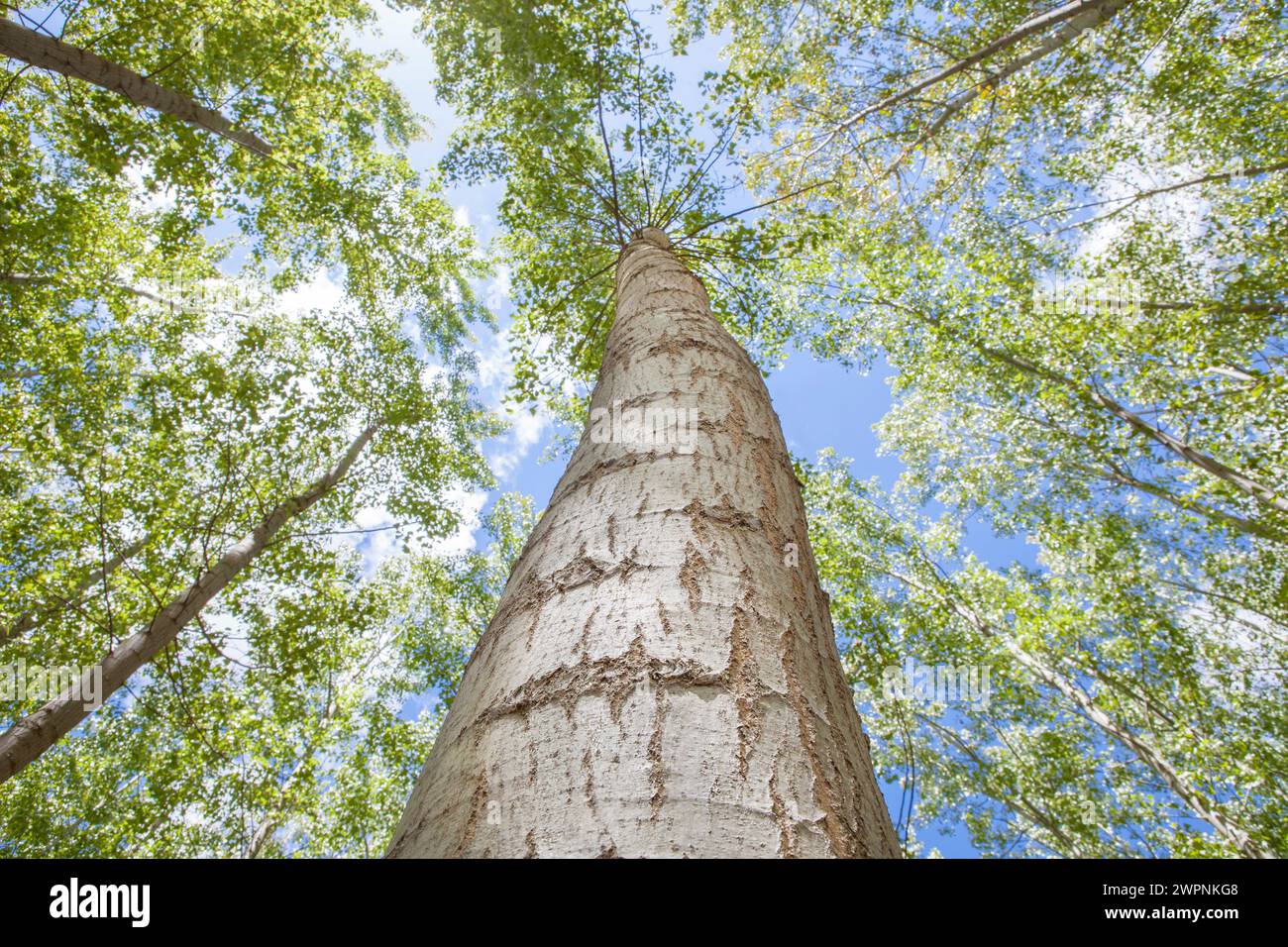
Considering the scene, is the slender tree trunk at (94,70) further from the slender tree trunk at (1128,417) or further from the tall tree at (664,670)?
the slender tree trunk at (1128,417)

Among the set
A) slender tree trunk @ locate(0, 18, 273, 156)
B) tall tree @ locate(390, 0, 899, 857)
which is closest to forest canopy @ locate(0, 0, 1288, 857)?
slender tree trunk @ locate(0, 18, 273, 156)

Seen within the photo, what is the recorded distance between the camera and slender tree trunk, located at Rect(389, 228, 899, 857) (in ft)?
2.02

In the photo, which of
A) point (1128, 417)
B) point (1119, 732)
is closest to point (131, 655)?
point (1119, 732)

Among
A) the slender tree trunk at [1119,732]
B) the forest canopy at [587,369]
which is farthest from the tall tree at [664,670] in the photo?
the slender tree trunk at [1119,732]

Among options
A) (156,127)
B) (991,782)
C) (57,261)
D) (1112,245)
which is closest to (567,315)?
(156,127)

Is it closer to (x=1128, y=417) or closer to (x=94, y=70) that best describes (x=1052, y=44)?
(x=1128, y=417)

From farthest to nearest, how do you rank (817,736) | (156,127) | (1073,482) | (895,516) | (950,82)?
(895,516), (1073,482), (950,82), (156,127), (817,736)

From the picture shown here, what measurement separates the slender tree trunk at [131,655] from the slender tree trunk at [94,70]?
4.36 meters

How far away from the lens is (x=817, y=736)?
0.79 m

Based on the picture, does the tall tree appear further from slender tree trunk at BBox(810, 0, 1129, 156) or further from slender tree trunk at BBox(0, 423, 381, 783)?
slender tree trunk at BBox(810, 0, 1129, 156)

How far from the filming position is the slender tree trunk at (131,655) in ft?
12.8

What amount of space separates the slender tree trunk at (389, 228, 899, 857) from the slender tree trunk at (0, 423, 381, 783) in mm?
A: 5107

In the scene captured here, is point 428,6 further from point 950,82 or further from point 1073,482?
point 1073,482
